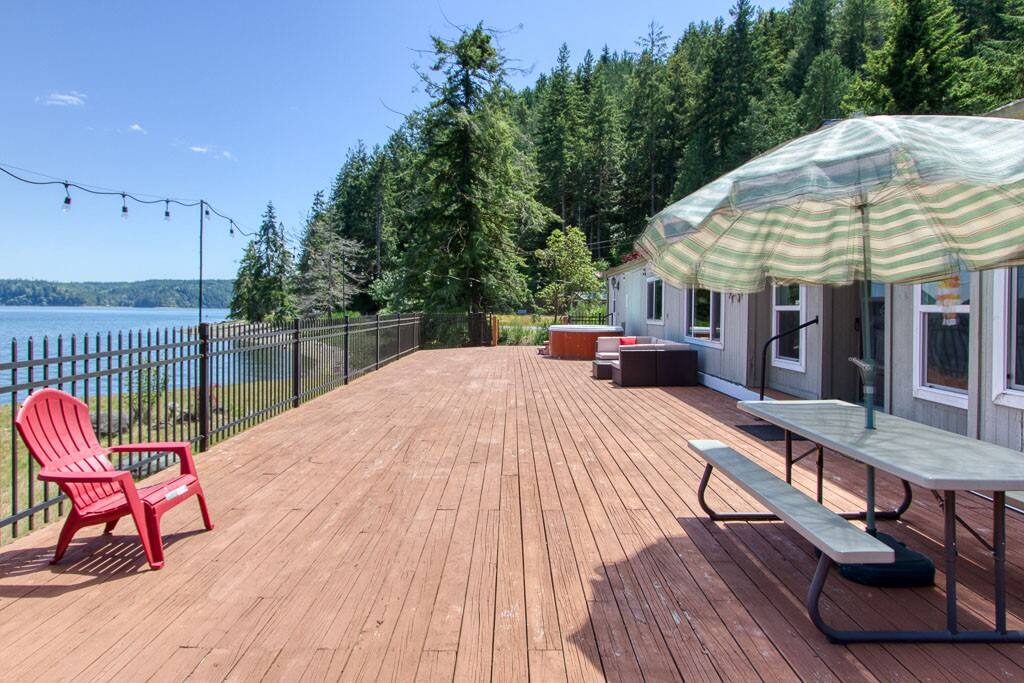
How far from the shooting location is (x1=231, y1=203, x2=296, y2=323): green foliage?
50662 mm

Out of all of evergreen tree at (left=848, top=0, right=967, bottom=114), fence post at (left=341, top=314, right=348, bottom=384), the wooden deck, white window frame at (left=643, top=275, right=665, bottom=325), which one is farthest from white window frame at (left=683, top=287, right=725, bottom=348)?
evergreen tree at (left=848, top=0, right=967, bottom=114)

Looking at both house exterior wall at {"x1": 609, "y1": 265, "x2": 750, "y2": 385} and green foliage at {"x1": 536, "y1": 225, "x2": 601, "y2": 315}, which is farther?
green foliage at {"x1": 536, "y1": 225, "x2": 601, "y2": 315}

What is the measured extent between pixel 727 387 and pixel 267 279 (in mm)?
50652

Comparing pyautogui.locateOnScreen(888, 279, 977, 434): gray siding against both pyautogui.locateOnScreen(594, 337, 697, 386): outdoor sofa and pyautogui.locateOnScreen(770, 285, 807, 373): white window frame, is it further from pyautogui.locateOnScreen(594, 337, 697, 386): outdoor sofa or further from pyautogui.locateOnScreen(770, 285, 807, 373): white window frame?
pyautogui.locateOnScreen(594, 337, 697, 386): outdoor sofa

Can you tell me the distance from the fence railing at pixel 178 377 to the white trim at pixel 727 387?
19.5ft

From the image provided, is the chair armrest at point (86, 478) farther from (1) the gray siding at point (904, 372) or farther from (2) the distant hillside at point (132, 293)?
(2) the distant hillside at point (132, 293)

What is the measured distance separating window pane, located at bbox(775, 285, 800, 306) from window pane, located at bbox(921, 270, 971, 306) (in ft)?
7.96

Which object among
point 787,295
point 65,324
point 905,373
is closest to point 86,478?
point 905,373

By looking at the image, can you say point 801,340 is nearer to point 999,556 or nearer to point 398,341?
point 999,556

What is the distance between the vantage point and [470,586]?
2.69 m

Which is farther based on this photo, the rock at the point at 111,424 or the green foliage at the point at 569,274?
the green foliage at the point at 569,274

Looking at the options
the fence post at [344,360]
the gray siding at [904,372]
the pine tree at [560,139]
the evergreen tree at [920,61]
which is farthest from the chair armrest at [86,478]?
the pine tree at [560,139]

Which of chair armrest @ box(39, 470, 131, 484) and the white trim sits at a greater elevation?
chair armrest @ box(39, 470, 131, 484)

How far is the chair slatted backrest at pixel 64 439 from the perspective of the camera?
2.80 m
